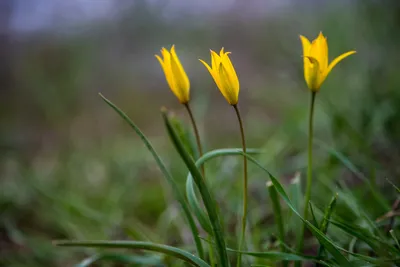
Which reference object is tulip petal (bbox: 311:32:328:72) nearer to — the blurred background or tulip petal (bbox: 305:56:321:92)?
tulip petal (bbox: 305:56:321:92)

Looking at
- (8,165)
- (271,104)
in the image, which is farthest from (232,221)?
(271,104)

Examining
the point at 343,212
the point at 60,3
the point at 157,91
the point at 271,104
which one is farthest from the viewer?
the point at 157,91

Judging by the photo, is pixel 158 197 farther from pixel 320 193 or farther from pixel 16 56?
pixel 16 56

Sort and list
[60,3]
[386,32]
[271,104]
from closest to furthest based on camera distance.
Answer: [386,32] < [271,104] < [60,3]

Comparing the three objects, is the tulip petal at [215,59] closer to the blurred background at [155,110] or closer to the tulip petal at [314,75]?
the tulip petal at [314,75]

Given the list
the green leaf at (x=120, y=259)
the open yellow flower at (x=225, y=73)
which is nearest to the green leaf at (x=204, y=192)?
the open yellow flower at (x=225, y=73)

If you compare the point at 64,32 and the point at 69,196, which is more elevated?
the point at 64,32
